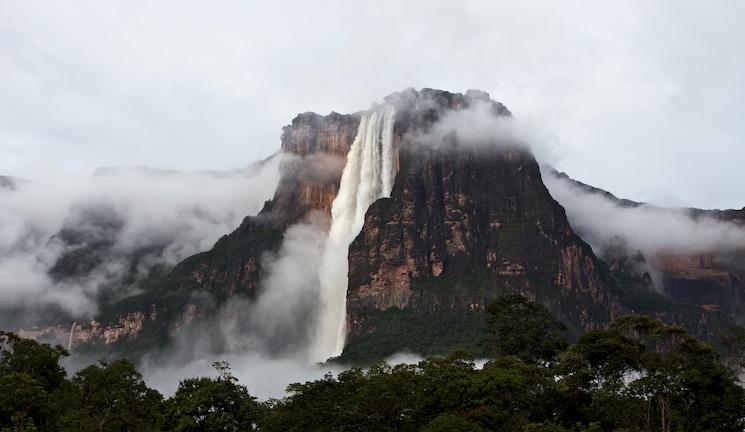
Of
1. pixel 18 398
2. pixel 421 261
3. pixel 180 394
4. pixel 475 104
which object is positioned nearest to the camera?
pixel 18 398

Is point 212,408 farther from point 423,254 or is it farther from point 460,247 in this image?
point 460,247

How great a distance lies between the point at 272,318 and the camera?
17300 cm

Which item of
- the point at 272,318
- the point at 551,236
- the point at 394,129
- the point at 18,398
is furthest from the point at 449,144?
the point at 18,398

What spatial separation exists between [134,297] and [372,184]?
215 ft

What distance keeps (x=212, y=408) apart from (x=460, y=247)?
351ft

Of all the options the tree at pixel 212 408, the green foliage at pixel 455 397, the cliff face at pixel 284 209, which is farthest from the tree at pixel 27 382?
the cliff face at pixel 284 209

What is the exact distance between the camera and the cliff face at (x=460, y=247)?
14788 cm

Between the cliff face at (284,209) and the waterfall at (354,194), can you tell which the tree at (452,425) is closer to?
the waterfall at (354,194)

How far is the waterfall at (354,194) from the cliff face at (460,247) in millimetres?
5573

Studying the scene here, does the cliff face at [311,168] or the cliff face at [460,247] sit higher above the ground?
the cliff face at [311,168]

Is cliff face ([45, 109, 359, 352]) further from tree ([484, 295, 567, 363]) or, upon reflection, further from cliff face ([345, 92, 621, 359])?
tree ([484, 295, 567, 363])

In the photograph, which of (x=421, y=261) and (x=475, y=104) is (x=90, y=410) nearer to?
(x=421, y=261)

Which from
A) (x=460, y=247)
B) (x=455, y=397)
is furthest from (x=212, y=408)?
(x=460, y=247)

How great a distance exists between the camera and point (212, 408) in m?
55.3
